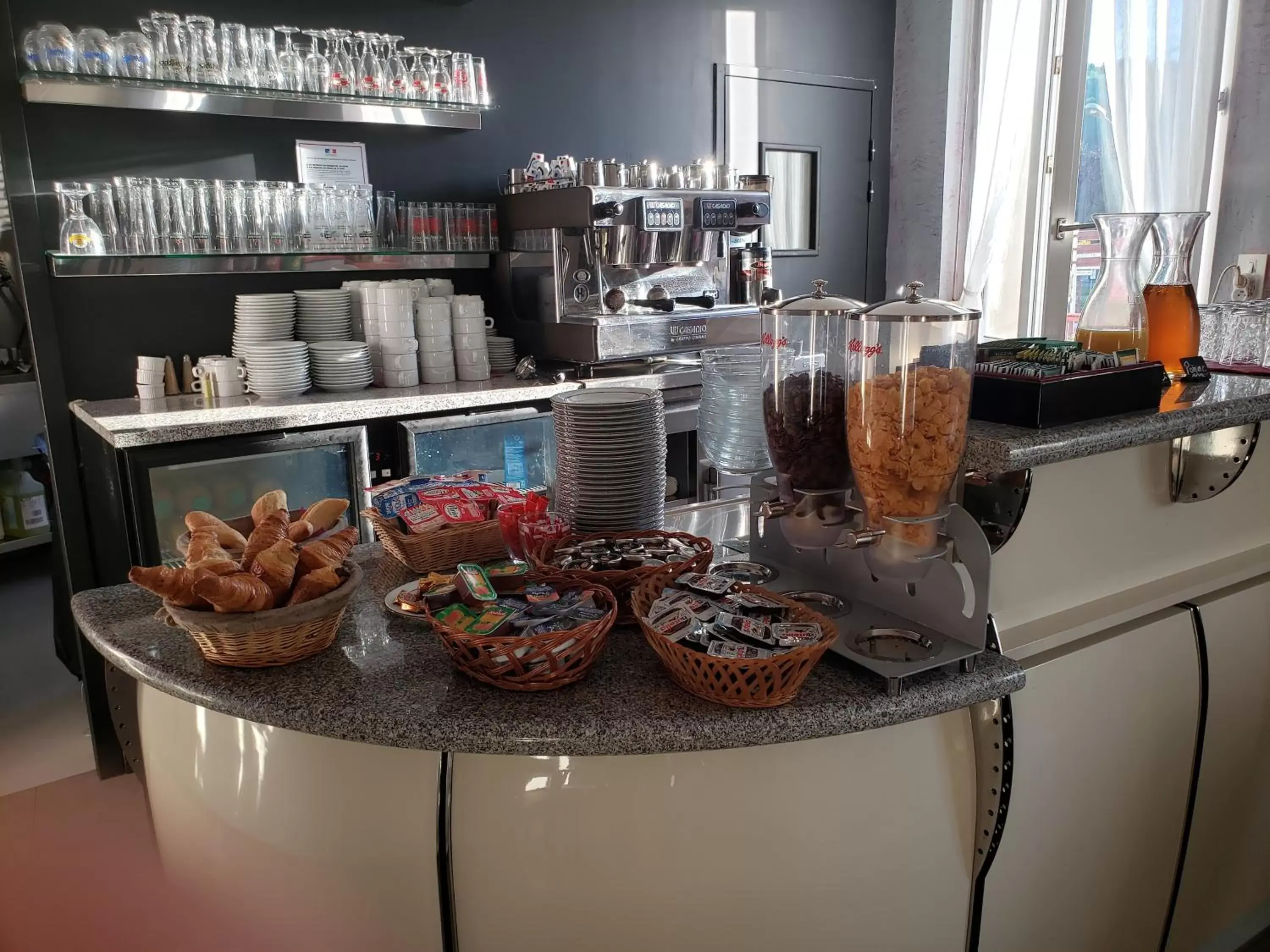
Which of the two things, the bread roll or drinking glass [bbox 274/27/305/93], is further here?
drinking glass [bbox 274/27/305/93]

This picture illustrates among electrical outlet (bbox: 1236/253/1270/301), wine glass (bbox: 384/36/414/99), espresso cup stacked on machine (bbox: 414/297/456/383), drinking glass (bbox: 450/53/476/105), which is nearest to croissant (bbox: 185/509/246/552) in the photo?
espresso cup stacked on machine (bbox: 414/297/456/383)

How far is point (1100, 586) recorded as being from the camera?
1685mm

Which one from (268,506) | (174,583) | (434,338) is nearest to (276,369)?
(434,338)

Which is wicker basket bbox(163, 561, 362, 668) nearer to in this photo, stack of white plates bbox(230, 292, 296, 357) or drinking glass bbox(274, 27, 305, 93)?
stack of white plates bbox(230, 292, 296, 357)

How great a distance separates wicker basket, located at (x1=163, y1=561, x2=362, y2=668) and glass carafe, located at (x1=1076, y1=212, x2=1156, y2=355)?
1.36 m

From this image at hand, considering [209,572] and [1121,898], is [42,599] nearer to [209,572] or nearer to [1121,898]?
[209,572]

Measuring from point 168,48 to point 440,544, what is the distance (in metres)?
2.27

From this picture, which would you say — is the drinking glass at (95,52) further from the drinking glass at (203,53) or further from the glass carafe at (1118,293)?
the glass carafe at (1118,293)

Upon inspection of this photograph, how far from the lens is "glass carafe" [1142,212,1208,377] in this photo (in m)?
1.75

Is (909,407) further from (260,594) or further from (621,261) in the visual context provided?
(621,261)

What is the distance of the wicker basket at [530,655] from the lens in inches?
45.0

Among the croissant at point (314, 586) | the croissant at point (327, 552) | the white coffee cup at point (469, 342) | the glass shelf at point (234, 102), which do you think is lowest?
the croissant at point (314, 586)

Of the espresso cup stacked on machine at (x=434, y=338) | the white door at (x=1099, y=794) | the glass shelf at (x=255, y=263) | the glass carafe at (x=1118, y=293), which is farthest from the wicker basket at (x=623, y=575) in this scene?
the glass shelf at (x=255, y=263)

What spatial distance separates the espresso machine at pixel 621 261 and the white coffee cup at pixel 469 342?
0.81ft
